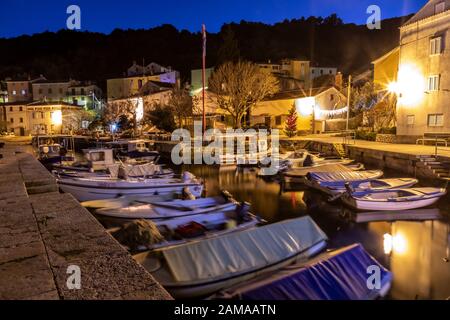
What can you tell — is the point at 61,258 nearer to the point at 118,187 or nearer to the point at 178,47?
the point at 118,187

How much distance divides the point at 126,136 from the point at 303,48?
57.0 m

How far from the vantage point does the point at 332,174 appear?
20.9 m

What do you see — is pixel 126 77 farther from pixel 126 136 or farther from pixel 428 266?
pixel 428 266

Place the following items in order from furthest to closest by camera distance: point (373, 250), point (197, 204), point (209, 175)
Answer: point (209, 175), point (197, 204), point (373, 250)

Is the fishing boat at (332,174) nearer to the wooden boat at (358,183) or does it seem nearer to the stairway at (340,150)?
the wooden boat at (358,183)

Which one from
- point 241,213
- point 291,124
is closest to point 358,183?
point 241,213

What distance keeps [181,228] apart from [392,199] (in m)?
10.3

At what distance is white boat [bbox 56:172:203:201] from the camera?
1652 cm

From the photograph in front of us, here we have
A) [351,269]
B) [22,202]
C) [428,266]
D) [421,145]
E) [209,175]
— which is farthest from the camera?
[421,145]

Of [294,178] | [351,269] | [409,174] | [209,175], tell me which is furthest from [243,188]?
[351,269]

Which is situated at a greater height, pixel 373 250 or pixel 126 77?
pixel 126 77

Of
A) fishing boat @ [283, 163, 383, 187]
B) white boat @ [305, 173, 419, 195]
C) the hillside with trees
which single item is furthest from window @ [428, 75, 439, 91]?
the hillside with trees

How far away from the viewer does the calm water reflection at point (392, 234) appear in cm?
967

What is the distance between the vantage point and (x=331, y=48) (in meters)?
89.1
